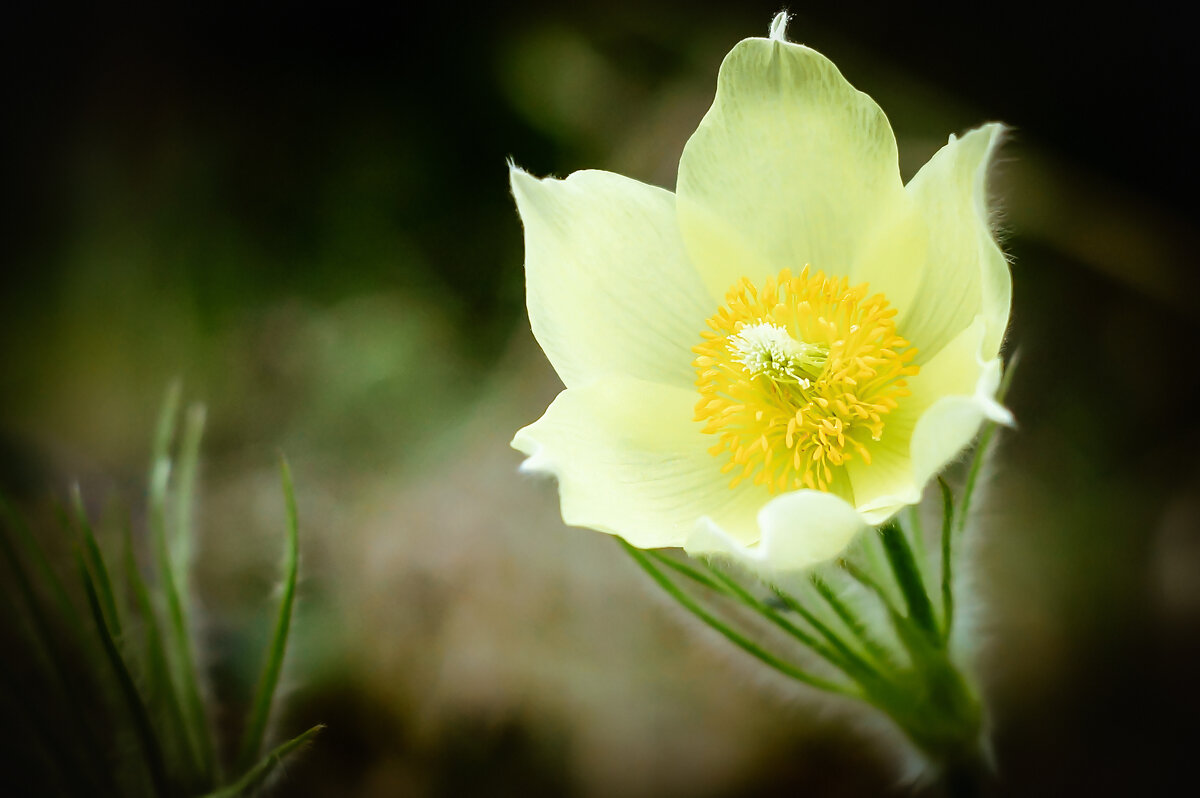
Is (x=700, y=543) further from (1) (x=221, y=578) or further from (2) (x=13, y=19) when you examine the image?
(2) (x=13, y=19)

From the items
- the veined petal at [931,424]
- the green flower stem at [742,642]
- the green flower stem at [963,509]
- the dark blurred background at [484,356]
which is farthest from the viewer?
the dark blurred background at [484,356]

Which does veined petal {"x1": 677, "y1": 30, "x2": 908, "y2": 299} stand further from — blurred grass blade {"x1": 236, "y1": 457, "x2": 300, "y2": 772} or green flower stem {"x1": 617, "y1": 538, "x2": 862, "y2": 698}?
blurred grass blade {"x1": 236, "y1": 457, "x2": 300, "y2": 772}

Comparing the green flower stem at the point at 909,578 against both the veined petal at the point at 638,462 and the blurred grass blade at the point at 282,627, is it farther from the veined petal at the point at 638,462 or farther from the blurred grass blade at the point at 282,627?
the blurred grass blade at the point at 282,627

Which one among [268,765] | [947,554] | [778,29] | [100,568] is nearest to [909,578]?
[947,554]

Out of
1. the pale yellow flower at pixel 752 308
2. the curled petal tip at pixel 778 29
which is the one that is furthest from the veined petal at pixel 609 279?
the curled petal tip at pixel 778 29

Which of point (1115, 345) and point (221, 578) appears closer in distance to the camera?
point (1115, 345)

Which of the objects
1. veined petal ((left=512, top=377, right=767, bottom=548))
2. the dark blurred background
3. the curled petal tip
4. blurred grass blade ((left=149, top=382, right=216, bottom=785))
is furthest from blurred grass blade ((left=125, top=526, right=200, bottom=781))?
the curled petal tip

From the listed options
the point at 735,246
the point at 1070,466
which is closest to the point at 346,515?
the point at 735,246
